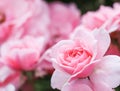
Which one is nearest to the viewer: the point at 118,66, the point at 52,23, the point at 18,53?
the point at 118,66

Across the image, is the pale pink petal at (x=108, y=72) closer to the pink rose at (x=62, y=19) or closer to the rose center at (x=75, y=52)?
the rose center at (x=75, y=52)

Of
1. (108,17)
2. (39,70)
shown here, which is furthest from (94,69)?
(39,70)

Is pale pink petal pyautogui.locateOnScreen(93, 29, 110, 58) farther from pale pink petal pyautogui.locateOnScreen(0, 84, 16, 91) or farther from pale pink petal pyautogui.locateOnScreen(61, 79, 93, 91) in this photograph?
pale pink petal pyautogui.locateOnScreen(0, 84, 16, 91)

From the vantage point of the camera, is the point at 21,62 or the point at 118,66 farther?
the point at 21,62

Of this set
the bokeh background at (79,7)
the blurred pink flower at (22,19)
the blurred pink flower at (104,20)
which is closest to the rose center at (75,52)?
the blurred pink flower at (104,20)

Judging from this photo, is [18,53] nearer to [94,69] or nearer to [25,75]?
[25,75]

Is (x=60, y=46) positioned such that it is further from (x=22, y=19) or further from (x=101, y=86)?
(x=22, y=19)

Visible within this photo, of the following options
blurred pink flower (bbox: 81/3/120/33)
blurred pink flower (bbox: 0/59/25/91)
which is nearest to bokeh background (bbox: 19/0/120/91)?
blurred pink flower (bbox: 0/59/25/91)
